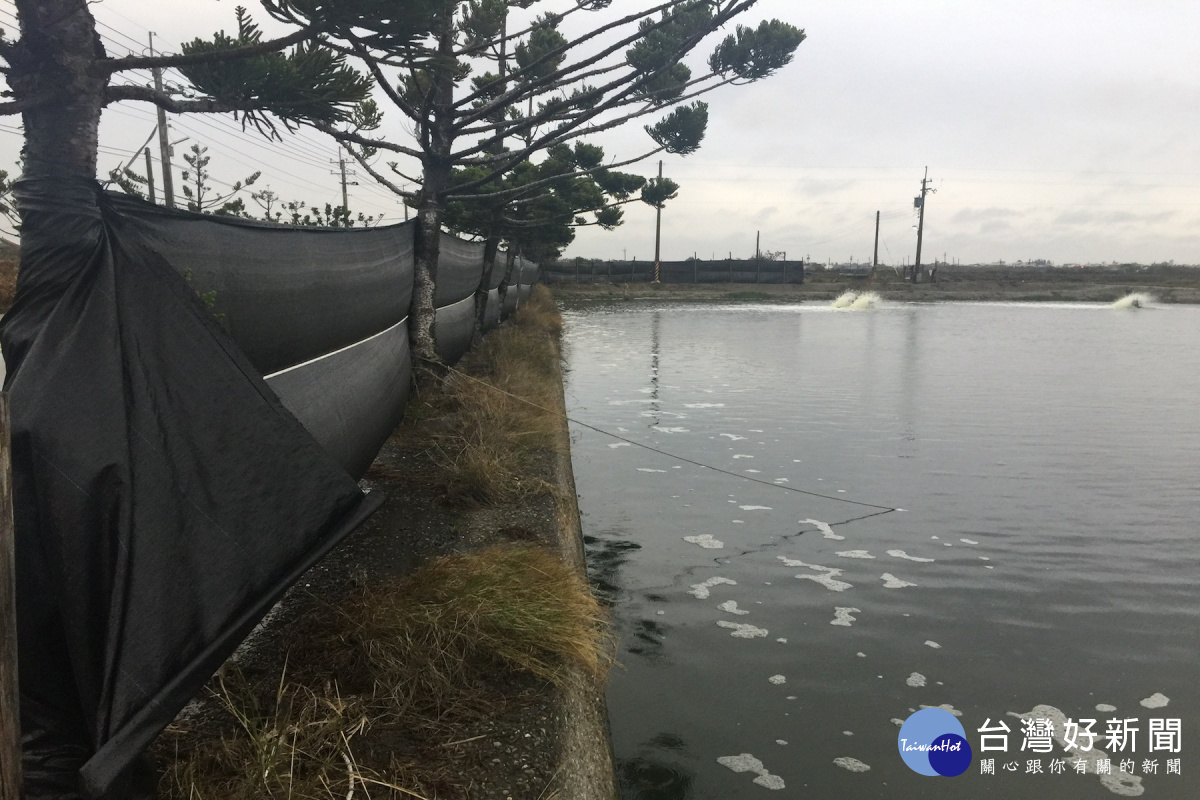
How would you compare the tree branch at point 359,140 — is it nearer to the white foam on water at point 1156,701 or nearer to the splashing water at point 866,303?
the white foam on water at point 1156,701

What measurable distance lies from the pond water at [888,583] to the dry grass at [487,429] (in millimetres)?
674

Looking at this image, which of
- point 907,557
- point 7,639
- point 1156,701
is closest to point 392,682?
point 7,639

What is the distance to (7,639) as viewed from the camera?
5.09 feet

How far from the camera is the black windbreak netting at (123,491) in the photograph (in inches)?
73.7

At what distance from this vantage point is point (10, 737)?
1.58m

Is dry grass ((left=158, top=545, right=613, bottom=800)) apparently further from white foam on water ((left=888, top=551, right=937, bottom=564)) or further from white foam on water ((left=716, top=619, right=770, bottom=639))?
white foam on water ((left=888, top=551, right=937, bottom=564))

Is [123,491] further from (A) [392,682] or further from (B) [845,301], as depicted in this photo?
(B) [845,301]

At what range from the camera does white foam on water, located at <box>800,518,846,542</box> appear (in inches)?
212

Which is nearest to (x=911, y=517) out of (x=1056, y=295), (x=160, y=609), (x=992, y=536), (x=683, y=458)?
(x=992, y=536)

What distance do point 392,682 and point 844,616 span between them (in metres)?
2.52

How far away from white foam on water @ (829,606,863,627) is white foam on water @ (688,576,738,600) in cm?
60

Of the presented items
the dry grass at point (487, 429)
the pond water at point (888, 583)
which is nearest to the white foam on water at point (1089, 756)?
the pond water at point (888, 583)

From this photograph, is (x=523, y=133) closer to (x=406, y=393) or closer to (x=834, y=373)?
(x=834, y=373)

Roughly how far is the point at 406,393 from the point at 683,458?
263cm
